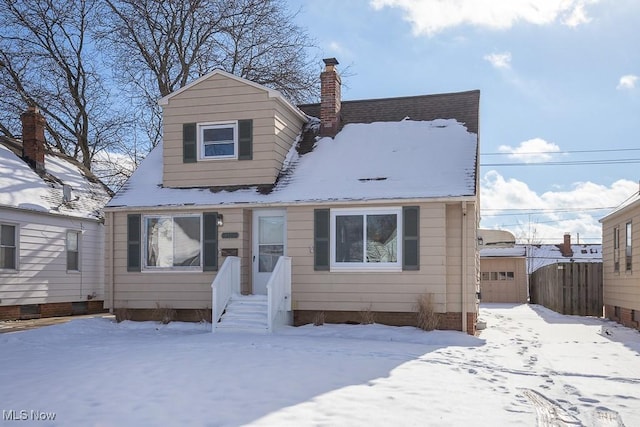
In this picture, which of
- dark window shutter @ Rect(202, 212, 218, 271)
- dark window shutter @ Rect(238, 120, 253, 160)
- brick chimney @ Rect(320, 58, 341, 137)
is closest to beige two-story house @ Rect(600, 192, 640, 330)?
brick chimney @ Rect(320, 58, 341, 137)

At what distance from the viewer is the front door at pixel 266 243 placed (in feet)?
47.0

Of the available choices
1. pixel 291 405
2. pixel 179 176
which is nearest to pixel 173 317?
pixel 179 176

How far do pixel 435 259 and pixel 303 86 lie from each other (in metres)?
14.4

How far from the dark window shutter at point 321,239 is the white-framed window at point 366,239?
13cm

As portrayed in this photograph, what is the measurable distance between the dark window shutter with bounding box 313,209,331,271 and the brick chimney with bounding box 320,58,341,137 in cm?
315

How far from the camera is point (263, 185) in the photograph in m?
14.5

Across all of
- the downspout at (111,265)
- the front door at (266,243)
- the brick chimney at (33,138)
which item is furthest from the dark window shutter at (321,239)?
the brick chimney at (33,138)

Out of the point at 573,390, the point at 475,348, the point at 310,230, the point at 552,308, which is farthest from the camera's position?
the point at 552,308

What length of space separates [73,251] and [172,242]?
583 centimetres

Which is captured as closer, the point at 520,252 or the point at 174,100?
the point at 174,100

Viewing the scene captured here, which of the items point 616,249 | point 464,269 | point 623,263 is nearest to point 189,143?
point 464,269

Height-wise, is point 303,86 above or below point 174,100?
above

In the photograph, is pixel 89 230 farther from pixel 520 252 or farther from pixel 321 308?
pixel 520 252

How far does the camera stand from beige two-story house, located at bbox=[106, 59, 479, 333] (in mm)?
13008
